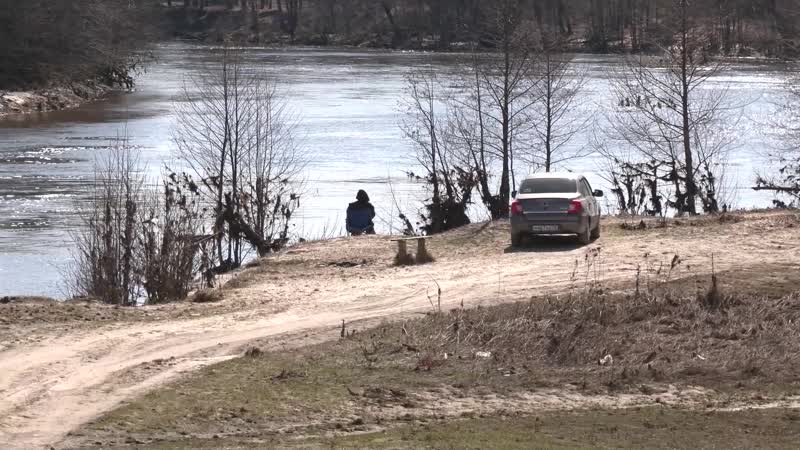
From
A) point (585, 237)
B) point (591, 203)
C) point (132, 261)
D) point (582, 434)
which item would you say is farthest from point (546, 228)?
point (582, 434)

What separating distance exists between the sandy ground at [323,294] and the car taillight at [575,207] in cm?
79

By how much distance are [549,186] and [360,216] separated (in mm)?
5726

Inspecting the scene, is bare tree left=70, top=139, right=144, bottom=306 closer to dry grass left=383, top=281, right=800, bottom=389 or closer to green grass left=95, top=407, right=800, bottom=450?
dry grass left=383, top=281, right=800, bottom=389

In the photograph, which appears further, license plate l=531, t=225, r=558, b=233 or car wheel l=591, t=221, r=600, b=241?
car wheel l=591, t=221, r=600, b=241

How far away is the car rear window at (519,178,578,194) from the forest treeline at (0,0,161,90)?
168 ft

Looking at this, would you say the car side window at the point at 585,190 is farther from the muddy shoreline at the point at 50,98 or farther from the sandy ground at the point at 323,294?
the muddy shoreline at the point at 50,98

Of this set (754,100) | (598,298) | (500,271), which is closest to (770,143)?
(754,100)

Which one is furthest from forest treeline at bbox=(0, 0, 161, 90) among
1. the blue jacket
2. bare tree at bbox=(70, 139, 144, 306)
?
bare tree at bbox=(70, 139, 144, 306)

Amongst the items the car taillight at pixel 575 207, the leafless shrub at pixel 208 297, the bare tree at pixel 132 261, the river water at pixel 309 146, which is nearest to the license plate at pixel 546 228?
the car taillight at pixel 575 207

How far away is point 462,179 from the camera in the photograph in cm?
3566

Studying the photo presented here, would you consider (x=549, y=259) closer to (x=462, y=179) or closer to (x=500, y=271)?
(x=500, y=271)

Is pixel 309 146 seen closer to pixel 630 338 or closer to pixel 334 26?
pixel 630 338

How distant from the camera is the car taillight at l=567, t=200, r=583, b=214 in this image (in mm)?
26547

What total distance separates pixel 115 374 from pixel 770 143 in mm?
35456
